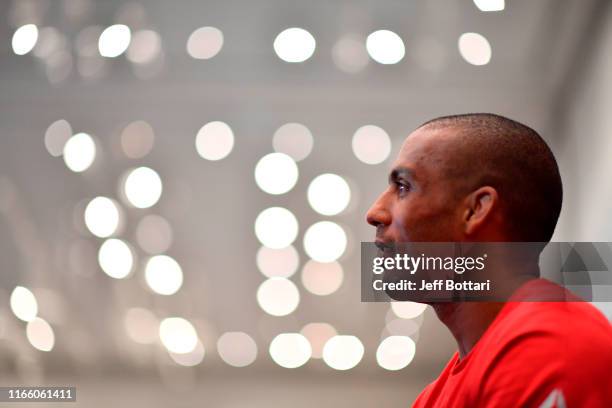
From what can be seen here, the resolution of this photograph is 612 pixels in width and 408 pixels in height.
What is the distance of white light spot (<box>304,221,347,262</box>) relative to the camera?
1816mm

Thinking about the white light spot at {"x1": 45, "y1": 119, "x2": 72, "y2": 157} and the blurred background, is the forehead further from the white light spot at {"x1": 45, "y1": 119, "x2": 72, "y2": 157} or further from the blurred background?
the white light spot at {"x1": 45, "y1": 119, "x2": 72, "y2": 157}

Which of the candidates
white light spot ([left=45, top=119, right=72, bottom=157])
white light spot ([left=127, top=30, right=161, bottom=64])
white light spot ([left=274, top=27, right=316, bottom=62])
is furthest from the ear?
white light spot ([left=45, top=119, right=72, bottom=157])

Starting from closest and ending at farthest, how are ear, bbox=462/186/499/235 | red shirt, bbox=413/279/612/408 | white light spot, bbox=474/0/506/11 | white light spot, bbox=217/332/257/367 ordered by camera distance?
red shirt, bbox=413/279/612/408 → ear, bbox=462/186/499/235 → white light spot, bbox=474/0/506/11 → white light spot, bbox=217/332/257/367

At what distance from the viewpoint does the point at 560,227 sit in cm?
174

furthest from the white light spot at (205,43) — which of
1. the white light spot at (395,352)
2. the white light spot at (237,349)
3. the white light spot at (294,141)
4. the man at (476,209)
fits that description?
the man at (476,209)

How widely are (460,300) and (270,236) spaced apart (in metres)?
1.16

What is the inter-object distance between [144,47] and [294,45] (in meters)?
0.36

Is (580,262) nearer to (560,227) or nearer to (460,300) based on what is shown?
(460,300)

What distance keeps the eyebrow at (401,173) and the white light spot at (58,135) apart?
1244mm

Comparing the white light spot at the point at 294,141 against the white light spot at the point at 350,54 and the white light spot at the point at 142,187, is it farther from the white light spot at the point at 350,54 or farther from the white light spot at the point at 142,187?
→ the white light spot at the point at 142,187

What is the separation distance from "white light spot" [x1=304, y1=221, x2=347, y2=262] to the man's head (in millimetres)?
1085

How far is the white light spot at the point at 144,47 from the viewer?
1722 mm

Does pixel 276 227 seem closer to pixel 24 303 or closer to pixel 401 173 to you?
pixel 24 303

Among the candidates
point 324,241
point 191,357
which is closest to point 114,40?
point 324,241
